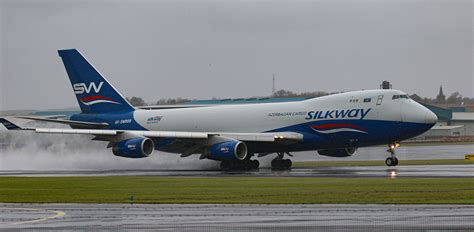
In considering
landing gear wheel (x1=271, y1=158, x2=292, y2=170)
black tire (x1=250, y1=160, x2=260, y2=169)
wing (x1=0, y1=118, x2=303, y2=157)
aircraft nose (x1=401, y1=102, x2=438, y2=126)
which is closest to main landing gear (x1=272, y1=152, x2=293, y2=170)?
landing gear wheel (x1=271, y1=158, x2=292, y2=170)

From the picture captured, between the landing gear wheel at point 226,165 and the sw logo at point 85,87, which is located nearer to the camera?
the landing gear wheel at point 226,165

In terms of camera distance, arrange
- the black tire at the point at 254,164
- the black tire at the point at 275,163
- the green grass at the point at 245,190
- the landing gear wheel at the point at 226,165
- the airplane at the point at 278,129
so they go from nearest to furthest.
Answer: the green grass at the point at 245,190
the airplane at the point at 278,129
the landing gear wheel at the point at 226,165
the black tire at the point at 254,164
the black tire at the point at 275,163

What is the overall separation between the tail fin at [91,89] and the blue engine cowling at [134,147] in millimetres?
9239

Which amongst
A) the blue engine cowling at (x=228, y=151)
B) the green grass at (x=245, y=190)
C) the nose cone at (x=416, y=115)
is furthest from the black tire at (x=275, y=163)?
the green grass at (x=245, y=190)

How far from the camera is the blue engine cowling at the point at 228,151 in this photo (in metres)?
52.7

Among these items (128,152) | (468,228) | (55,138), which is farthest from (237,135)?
(468,228)

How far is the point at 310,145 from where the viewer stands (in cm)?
5441

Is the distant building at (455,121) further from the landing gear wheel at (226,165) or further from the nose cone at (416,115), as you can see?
the landing gear wheel at (226,165)

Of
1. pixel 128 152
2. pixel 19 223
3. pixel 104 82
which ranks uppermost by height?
pixel 104 82

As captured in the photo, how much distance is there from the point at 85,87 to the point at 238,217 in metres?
42.7

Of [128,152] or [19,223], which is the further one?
[128,152]

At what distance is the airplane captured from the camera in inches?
2060

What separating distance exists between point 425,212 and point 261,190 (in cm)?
1041

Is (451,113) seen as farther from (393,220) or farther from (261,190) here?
(393,220)
